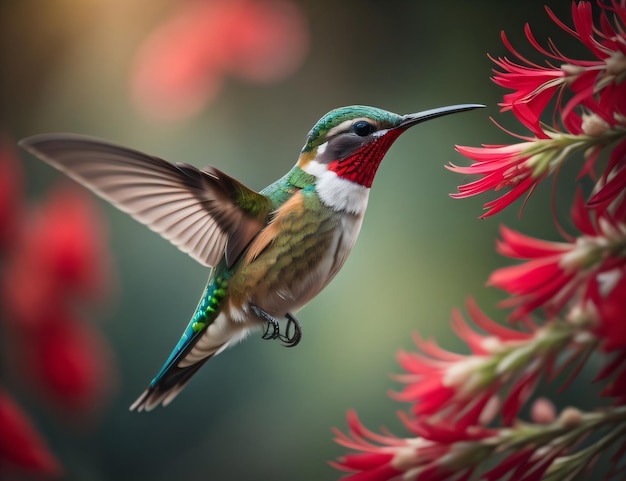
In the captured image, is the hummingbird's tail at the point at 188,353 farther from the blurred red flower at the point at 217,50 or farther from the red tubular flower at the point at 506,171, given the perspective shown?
the blurred red flower at the point at 217,50

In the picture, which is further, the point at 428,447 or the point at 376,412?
the point at 376,412

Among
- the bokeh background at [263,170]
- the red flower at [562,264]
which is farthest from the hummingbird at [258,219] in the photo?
the bokeh background at [263,170]

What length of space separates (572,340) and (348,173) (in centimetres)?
21

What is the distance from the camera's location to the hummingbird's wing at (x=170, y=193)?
407mm

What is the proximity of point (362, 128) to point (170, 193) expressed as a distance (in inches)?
5.7

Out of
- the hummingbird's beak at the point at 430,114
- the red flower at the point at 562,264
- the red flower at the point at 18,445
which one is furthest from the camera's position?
the red flower at the point at 18,445

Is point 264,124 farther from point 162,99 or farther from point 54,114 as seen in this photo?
point 54,114

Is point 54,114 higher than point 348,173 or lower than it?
lower

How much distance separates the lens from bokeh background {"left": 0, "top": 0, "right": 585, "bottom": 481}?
3.07ft

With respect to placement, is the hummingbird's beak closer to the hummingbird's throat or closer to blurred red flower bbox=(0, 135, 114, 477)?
the hummingbird's throat

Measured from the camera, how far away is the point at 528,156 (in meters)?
0.37

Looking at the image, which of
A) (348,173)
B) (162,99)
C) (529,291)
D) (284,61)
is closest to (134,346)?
(162,99)

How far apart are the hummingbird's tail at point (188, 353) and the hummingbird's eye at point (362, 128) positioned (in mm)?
184

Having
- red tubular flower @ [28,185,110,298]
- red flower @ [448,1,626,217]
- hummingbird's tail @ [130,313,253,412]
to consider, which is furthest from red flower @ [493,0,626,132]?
→ red tubular flower @ [28,185,110,298]
